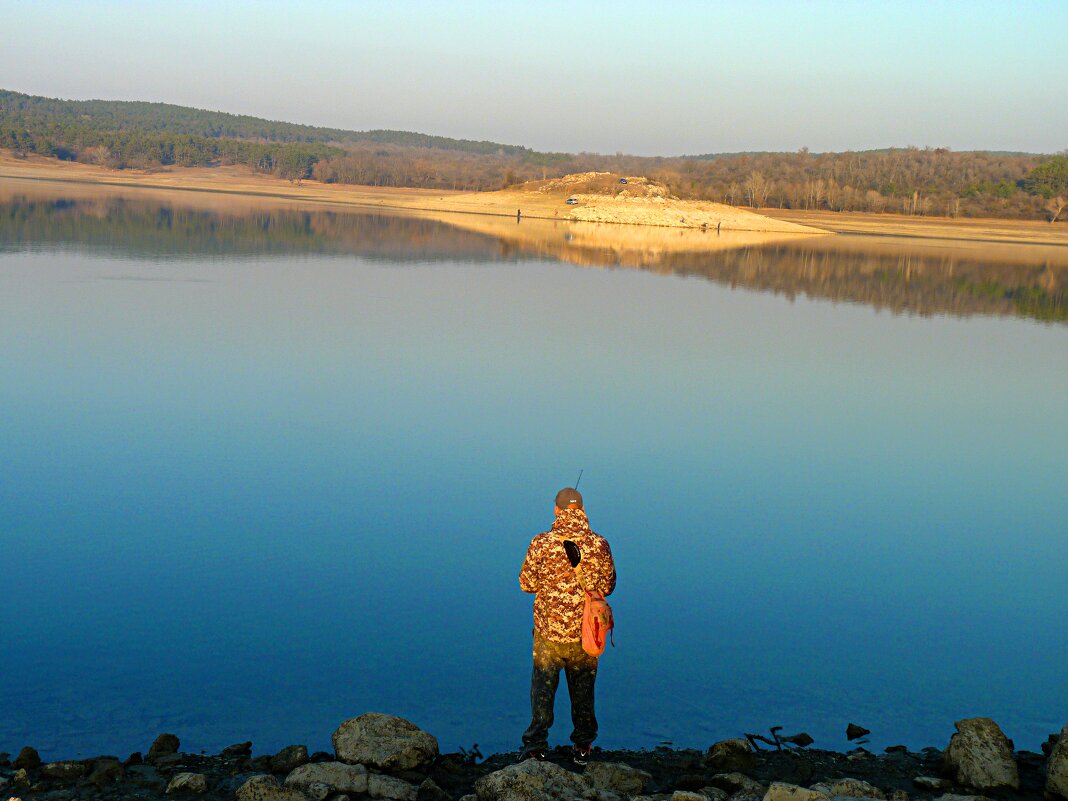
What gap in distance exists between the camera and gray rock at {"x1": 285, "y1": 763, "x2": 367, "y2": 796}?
4961 mm

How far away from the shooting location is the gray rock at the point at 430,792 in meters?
5.02

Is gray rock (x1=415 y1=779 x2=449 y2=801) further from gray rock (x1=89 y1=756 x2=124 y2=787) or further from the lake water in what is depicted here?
gray rock (x1=89 y1=756 x2=124 y2=787)

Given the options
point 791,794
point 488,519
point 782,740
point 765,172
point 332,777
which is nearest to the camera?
point 791,794

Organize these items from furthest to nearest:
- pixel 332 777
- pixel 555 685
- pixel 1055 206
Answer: pixel 1055 206
pixel 555 685
pixel 332 777

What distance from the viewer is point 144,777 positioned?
5.04 meters

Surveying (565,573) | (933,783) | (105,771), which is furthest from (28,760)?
(933,783)

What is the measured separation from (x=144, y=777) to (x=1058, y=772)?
14.4 ft

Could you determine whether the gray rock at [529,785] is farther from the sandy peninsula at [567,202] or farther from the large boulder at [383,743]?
the sandy peninsula at [567,202]

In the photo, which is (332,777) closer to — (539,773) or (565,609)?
(539,773)

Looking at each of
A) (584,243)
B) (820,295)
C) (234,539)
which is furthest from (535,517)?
(584,243)

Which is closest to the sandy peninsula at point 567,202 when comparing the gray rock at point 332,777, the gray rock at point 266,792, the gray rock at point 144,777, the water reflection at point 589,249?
the water reflection at point 589,249

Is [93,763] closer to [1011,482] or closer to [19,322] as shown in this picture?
[1011,482]

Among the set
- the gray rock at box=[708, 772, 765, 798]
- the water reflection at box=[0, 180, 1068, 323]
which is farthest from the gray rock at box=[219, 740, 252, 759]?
the water reflection at box=[0, 180, 1068, 323]

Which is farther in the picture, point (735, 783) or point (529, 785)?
point (735, 783)
